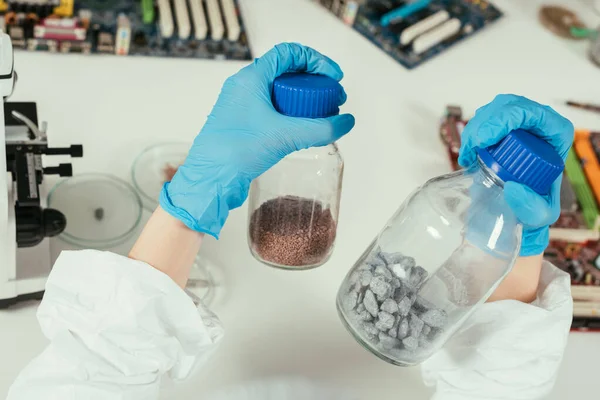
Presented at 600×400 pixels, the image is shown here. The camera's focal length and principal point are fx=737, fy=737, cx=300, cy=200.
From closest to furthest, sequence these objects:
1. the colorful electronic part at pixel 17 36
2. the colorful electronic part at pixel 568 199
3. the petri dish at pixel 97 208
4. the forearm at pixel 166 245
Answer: the forearm at pixel 166 245 → the petri dish at pixel 97 208 → the colorful electronic part at pixel 568 199 → the colorful electronic part at pixel 17 36

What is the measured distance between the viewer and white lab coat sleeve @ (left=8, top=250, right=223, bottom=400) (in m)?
0.89

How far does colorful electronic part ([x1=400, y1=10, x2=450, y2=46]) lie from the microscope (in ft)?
3.00

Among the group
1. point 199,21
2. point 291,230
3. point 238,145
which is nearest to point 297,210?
point 291,230

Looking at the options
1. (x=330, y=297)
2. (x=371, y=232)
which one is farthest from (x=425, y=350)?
(x=371, y=232)

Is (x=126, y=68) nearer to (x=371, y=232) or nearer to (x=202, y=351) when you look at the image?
(x=371, y=232)

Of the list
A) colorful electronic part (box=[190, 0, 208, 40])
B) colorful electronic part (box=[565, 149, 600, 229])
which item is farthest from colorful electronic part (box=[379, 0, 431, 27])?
colorful electronic part (box=[565, 149, 600, 229])

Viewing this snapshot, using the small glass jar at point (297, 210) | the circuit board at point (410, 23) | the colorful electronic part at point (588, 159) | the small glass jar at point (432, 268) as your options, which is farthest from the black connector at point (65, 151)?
the colorful electronic part at point (588, 159)

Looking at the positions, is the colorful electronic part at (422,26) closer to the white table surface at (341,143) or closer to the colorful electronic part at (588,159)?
the white table surface at (341,143)

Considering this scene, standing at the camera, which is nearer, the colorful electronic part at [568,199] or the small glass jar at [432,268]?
the small glass jar at [432,268]

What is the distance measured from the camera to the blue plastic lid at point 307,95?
2.96ft

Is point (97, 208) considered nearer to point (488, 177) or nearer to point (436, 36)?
point (488, 177)

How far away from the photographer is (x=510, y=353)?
3.45ft

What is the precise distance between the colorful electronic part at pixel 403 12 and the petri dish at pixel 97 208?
0.82 m

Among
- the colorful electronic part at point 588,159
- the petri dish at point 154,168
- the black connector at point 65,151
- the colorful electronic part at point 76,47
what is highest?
the black connector at point 65,151
